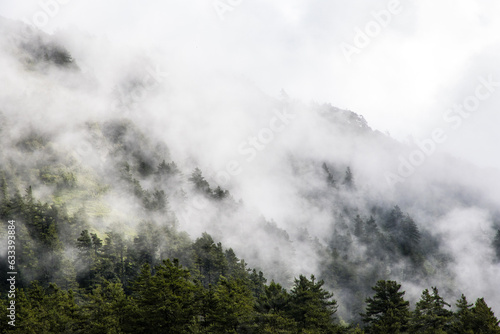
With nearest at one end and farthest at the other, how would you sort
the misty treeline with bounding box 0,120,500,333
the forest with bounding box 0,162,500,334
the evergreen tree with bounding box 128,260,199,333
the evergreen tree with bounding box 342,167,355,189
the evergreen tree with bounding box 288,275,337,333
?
the evergreen tree with bounding box 128,260,199,333 → the forest with bounding box 0,162,500,334 → the misty treeline with bounding box 0,120,500,333 → the evergreen tree with bounding box 288,275,337,333 → the evergreen tree with bounding box 342,167,355,189

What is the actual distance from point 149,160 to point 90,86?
35.1 m

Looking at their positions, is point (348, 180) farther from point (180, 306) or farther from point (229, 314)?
point (180, 306)

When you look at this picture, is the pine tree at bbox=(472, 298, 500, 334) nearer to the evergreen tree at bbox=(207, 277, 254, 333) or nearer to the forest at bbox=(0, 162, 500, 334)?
the forest at bbox=(0, 162, 500, 334)

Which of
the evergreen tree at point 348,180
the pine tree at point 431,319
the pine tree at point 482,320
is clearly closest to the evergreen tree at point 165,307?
the pine tree at point 431,319

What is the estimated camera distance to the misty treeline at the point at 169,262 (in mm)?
28359

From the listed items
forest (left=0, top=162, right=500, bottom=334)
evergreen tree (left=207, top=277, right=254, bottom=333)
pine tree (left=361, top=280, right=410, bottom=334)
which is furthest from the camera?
pine tree (left=361, top=280, right=410, bottom=334)

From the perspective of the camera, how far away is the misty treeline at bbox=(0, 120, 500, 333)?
28.4m

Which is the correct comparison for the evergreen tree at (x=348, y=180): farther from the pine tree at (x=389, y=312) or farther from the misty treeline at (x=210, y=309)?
the pine tree at (x=389, y=312)

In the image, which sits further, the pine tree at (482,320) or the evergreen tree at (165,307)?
the pine tree at (482,320)

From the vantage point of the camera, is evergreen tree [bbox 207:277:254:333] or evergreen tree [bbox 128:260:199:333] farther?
evergreen tree [bbox 207:277:254:333]

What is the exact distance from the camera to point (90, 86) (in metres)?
119

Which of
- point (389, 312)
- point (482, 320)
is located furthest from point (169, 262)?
point (482, 320)

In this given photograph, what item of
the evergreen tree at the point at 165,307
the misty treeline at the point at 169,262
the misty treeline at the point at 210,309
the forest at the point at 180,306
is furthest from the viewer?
the misty treeline at the point at 169,262

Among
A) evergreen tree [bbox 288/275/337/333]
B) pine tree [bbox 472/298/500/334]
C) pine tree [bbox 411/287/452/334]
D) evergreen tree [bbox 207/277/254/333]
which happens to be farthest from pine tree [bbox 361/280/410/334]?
evergreen tree [bbox 207/277/254/333]
